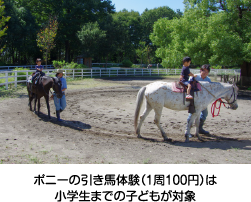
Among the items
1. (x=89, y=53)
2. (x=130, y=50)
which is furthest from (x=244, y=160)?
(x=130, y=50)

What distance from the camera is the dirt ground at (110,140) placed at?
5148mm

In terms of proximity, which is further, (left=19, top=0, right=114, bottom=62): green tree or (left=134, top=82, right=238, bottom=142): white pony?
(left=19, top=0, right=114, bottom=62): green tree

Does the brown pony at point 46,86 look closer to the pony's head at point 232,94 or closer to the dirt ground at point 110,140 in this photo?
the dirt ground at point 110,140

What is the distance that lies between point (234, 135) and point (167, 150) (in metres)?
2.80

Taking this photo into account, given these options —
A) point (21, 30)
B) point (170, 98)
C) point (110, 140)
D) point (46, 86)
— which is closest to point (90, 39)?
point (21, 30)

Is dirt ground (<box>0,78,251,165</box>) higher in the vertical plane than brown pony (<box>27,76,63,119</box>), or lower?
lower

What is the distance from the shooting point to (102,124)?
8.41m

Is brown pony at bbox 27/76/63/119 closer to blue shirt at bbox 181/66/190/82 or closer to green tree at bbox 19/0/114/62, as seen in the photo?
blue shirt at bbox 181/66/190/82

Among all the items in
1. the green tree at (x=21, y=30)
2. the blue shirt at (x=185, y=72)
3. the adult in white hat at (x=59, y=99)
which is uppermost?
the green tree at (x=21, y=30)

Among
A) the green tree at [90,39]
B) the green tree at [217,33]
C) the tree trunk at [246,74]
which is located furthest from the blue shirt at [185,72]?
the green tree at [90,39]

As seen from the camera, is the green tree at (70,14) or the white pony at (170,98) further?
the green tree at (70,14)

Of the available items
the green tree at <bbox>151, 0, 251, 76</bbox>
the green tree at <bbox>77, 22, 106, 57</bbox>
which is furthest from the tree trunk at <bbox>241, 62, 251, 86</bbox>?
the green tree at <bbox>77, 22, 106, 57</bbox>

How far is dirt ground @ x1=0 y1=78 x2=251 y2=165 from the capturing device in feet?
16.9

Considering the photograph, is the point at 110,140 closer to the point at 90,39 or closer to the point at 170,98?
the point at 170,98
